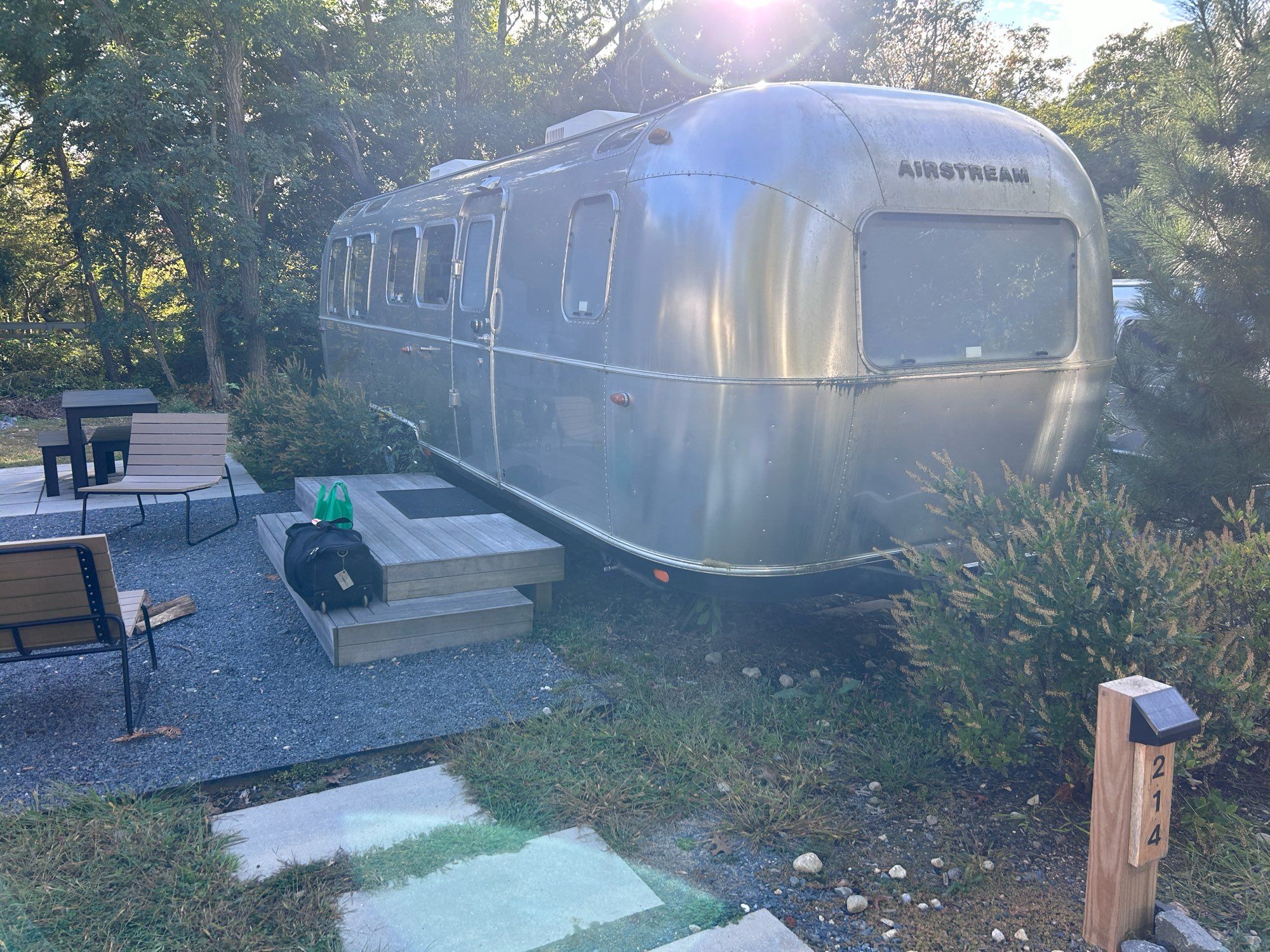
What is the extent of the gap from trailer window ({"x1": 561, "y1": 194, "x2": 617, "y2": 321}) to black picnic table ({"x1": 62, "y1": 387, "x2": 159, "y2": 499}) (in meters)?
4.61

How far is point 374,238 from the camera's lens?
8578mm

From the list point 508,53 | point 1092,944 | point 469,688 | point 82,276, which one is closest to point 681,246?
point 469,688

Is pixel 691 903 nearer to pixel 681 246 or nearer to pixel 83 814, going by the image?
pixel 83 814

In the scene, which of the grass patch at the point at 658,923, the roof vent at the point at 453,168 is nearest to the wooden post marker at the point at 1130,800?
the grass patch at the point at 658,923

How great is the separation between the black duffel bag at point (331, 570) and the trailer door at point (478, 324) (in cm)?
140

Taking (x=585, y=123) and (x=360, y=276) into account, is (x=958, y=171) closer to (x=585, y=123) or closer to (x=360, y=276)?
→ (x=585, y=123)

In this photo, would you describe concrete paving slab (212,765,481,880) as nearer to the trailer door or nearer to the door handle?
the trailer door

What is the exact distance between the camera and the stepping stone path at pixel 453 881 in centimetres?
282

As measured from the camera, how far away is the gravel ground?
3768 millimetres

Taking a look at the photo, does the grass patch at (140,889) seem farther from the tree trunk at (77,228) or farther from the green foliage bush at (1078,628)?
the tree trunk at (77,228)

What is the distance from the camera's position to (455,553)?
5.16m

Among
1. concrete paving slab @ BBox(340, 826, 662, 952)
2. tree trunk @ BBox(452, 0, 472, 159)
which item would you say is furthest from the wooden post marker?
tree trunk @ BBox(452, 0, 472, 159)

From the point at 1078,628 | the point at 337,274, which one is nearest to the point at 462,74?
the point at 337,274

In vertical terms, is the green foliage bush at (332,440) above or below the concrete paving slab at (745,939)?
above
